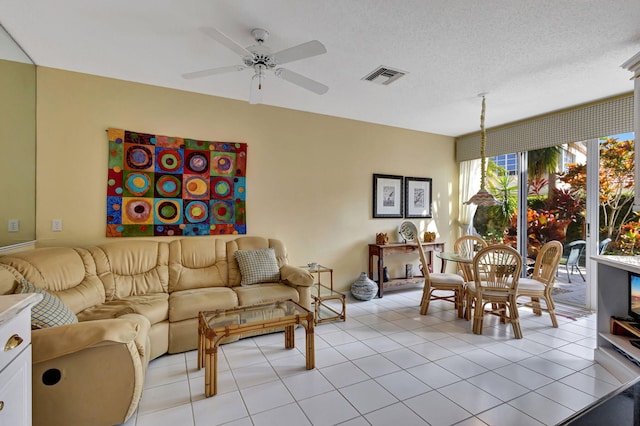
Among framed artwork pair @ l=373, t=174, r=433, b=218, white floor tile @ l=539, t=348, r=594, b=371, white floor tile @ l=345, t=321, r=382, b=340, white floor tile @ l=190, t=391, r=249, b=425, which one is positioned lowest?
white floor tile @ l=190, t=391, r=249, b=425

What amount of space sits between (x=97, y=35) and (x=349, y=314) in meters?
3.70

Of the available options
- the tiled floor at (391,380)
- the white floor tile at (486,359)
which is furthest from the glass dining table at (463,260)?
the white floor tile at (486,359)

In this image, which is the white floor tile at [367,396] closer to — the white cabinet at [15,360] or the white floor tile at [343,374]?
the white floor tile at [343,374]

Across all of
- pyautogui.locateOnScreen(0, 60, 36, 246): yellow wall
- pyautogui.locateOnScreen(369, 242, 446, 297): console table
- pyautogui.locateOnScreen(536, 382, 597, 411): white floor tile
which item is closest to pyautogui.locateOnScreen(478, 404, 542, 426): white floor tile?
pyautogui.locateOnScreen(536, 382, 597, 411): white floor tile

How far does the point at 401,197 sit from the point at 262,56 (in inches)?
134

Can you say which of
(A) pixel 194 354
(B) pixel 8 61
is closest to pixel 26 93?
(B) pixel 8 61

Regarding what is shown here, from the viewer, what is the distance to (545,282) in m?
3.51

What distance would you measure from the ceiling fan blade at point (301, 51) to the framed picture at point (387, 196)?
290 centimetres

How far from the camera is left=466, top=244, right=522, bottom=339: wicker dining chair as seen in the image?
3.05 meters

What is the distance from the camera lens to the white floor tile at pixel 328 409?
1855 mm

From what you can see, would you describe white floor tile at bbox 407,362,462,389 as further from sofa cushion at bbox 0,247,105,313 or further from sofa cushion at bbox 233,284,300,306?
sofa cushion at bbox 0,247,105,313

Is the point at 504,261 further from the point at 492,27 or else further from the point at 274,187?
the point at 274,187

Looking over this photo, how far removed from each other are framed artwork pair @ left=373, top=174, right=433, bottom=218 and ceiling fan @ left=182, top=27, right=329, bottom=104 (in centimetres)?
256

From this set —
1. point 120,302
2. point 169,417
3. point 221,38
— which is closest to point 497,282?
point 169,417
